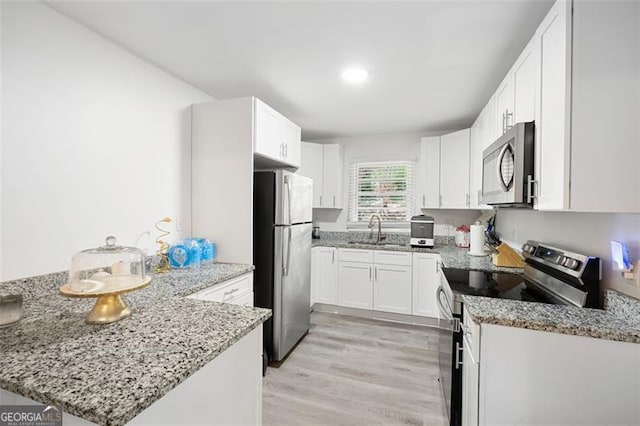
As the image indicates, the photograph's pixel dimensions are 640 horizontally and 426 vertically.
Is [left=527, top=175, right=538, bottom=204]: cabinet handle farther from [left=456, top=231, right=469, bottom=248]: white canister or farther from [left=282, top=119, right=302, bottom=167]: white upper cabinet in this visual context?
[left=456, top=231, right=469, bottom=248]: white canister

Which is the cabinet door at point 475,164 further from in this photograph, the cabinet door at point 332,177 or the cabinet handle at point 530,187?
the cabinet door at point 332,177

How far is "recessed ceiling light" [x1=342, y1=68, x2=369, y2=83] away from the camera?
2.11 metres

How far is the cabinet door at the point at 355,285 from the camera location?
346 cm

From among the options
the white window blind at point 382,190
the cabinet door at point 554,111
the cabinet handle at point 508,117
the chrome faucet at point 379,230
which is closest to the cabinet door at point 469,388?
the cabinet door at point 554,111

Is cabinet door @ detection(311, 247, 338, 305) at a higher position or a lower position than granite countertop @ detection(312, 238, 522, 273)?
lower

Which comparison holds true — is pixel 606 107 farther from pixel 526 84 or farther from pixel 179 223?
pixel 179 223

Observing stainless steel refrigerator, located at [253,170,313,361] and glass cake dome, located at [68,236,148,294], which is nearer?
glass cake dome, located at [68,236,148,294]

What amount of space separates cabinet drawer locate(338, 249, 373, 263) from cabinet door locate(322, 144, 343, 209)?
713 mm

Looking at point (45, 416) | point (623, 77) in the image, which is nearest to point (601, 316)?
point (623, 77)

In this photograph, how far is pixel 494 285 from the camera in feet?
6.06

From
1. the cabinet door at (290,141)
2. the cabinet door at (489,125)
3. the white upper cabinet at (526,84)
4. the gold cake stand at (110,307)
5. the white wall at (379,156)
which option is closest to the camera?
the gold cake stand at (110,307)

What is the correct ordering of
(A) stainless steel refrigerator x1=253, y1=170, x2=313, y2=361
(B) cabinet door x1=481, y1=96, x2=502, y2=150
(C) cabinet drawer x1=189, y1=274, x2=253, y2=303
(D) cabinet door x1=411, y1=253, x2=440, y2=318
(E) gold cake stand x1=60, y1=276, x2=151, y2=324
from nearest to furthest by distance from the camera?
1. (E) gold cake stand x1=60, y1=276, x2=151, y2=324
2. (C) cabinet drawer x1=189, y1=274, x2=253, y2=303
3. (B) cabinet door x1=481, y1=96, x2=502, y2=150
4. (A) stainless steel refrigerator x1=253, y1=170, x2=313, y2=361
5. (D) cabinet door x1=411, y1=253, x2=440, y2=318

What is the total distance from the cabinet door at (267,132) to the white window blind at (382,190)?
1.74m

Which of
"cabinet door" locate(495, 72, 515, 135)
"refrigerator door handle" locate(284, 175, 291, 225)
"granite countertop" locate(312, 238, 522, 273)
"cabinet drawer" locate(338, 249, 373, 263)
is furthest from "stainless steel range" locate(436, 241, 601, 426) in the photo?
"cabinet drawer" locate(338, 249, 373, 263)
